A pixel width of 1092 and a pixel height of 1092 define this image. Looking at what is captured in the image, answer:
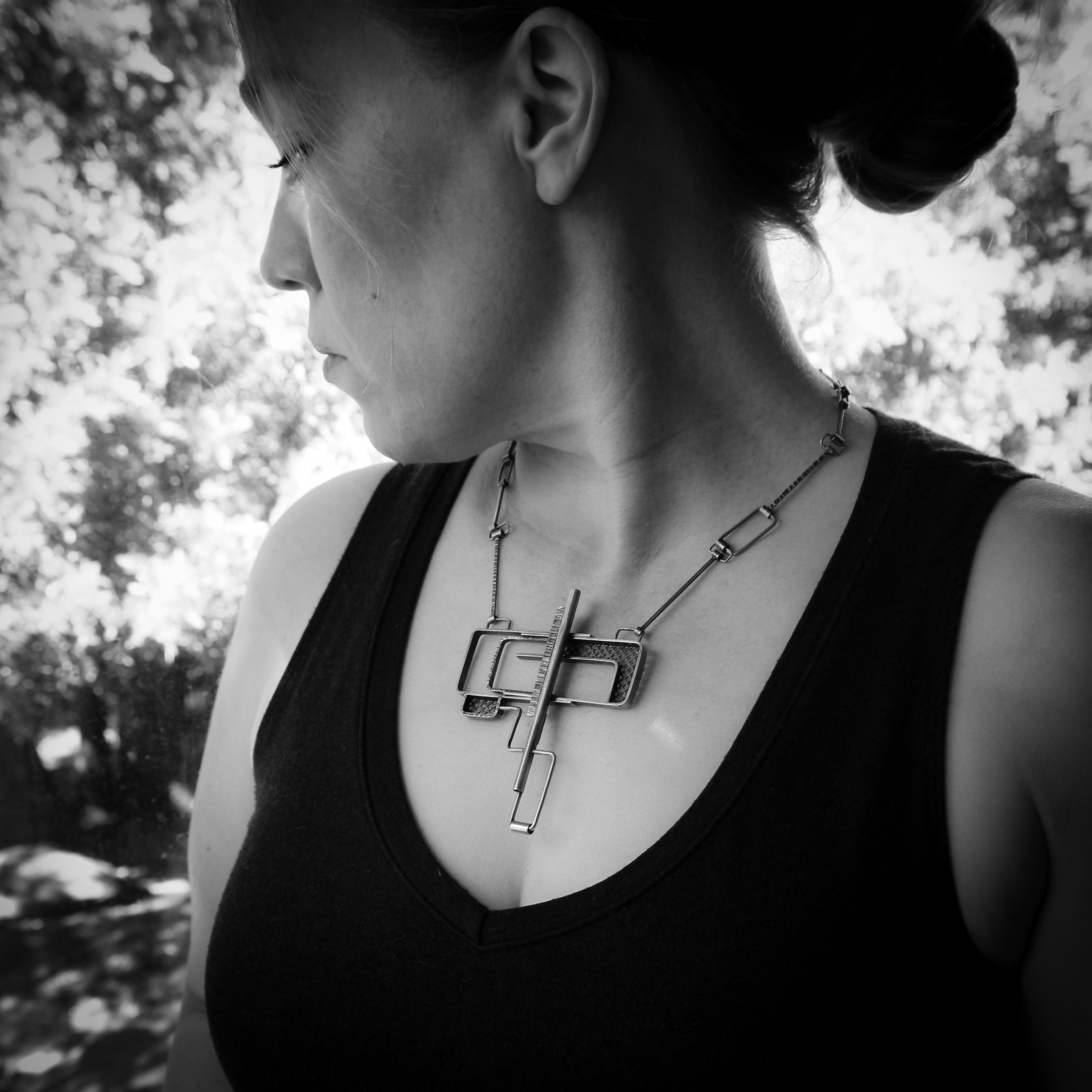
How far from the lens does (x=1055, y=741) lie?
67 centimetres

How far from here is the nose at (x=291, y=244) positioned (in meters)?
0.88

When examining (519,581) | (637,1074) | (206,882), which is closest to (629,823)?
(637,1074)

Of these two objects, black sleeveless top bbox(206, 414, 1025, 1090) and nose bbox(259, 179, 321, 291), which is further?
nose bbox(259, 179, 321, 291)

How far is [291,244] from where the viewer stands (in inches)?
34.5

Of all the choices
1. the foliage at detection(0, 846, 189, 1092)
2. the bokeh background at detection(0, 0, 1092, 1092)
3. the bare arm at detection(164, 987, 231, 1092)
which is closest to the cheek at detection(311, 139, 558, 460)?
the bokeh background at detection(0, 0, 1092, 1092)

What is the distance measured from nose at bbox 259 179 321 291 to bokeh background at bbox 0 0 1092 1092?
0.49m

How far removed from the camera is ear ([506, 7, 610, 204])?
747mm

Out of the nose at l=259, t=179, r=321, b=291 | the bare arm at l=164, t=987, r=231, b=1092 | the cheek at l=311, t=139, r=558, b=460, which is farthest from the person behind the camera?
the bare arm at l=164, t=987, r=231, b=1092

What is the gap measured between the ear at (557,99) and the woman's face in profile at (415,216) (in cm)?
2

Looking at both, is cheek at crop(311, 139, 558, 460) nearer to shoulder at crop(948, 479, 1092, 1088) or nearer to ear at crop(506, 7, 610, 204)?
ear at crop(506, 7, 610, 204)

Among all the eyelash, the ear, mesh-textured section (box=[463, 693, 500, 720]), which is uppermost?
the eyelash

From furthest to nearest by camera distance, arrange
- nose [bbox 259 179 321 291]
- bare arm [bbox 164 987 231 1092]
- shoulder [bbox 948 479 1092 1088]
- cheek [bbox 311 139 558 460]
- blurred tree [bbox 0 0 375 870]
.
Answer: blurred tree [bbox 0 0 375 870] < bare arm [bbox 164 987 231 1092] < nose [bbox 259 179 321 291] < cheek [bbox 311 139 558 460] < shoulder [bbox 948 479 1092 1088]

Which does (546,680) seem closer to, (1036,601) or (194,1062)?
(1036,601)

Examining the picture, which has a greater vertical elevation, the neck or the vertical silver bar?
the neck
